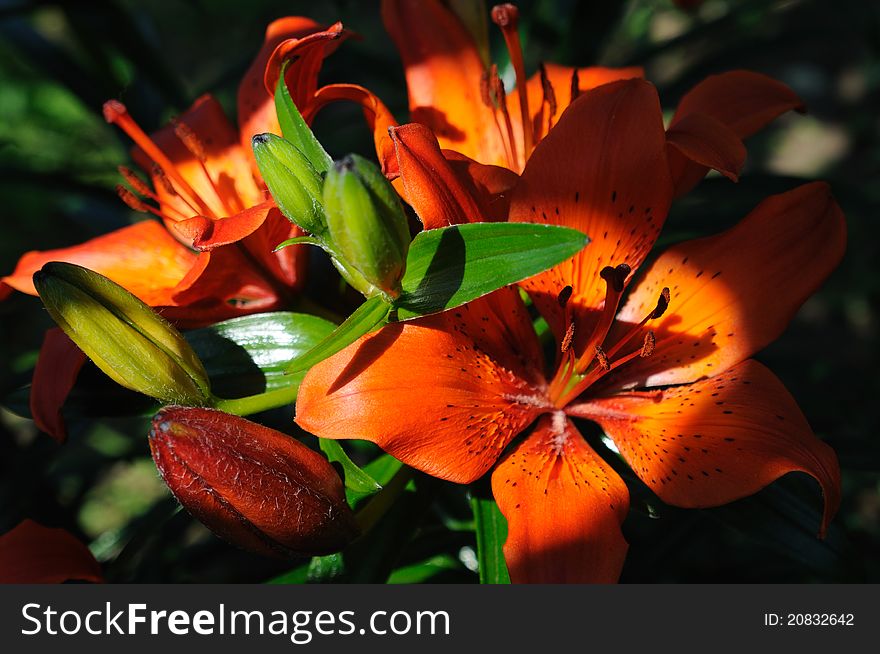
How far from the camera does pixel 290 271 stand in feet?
3.67

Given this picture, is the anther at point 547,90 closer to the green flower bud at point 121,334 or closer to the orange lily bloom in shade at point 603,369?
the orange lily bloom in shade at point 603,369

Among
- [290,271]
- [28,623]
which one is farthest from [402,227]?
[28,623]

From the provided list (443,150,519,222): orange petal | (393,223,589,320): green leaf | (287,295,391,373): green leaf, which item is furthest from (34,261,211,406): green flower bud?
(443,150,519,222): orange petal

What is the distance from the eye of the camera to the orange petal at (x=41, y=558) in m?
0.98

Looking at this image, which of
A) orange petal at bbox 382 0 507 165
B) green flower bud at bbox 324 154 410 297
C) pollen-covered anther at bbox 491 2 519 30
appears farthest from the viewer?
orange petal at bbox 382 0 507 165

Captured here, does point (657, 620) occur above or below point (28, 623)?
below

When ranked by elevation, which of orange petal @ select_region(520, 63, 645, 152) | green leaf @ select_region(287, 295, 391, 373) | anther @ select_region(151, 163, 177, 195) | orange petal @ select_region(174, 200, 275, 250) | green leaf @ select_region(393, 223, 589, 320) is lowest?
orange petal @ select_region(520, 63, 645, 152)

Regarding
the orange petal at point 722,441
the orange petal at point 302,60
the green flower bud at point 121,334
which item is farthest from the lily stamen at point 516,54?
the green flower bud at point 121,334

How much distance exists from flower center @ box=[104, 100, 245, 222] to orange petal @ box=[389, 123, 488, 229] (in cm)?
46

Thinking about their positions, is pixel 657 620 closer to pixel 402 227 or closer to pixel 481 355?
pixel 481 355

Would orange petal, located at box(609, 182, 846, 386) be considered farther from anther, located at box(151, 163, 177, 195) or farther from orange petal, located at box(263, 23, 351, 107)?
anther, located at box(151, 163, 177, 195)

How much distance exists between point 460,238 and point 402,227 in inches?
2.4

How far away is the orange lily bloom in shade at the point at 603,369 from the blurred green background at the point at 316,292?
73mm

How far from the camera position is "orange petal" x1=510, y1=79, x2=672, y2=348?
0.92 m
